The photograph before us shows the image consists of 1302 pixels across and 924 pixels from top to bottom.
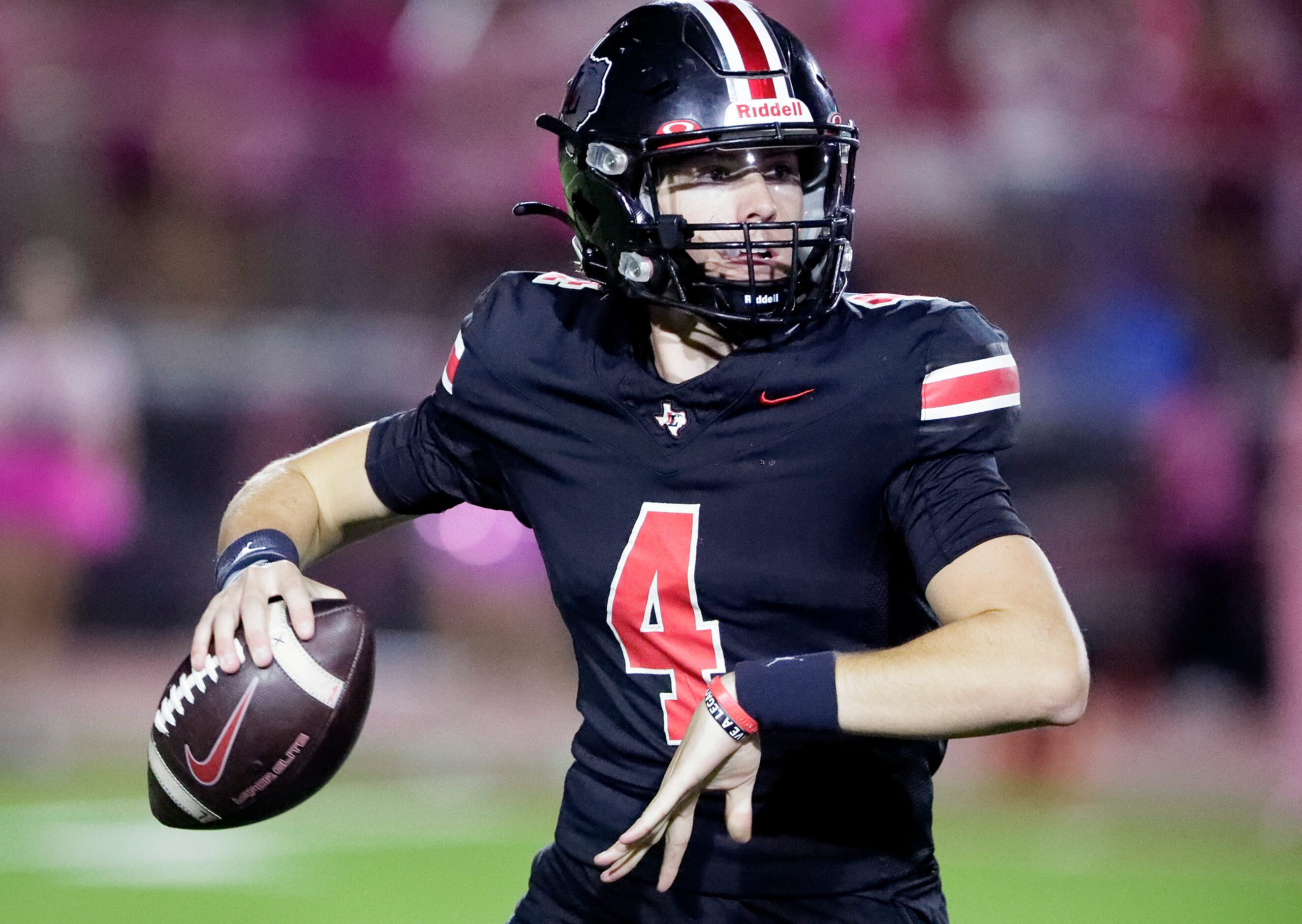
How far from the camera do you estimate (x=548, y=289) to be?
2.54 m

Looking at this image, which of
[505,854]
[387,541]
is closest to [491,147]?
[387,541]

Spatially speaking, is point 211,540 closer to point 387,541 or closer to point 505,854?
point 387,541

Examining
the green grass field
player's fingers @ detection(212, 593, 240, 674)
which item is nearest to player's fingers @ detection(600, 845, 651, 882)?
player's fingers @ detection(212, 593, 240, 674)

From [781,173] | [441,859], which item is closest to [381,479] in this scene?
[781,173]

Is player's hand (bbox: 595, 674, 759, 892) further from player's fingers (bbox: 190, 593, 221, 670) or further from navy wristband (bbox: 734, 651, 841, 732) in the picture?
player's fingers (bbox: 190, 593, 221, 670)

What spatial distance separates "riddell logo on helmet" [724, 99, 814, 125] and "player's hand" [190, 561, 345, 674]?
2.92ft

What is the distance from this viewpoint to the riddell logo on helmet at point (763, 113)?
2.25m

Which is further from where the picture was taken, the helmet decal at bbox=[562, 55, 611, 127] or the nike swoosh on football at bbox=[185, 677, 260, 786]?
the helmet decal at bbox=[562, 55, 611, 127]

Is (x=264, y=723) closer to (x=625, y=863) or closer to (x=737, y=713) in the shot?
(x=625, y=863)

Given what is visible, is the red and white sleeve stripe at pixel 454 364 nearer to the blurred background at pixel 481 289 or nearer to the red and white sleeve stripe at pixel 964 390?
the red and white sleeve stripe at pixel 964 390

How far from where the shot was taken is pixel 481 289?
845cm

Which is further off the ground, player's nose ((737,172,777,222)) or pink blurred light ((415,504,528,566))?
player's nose ((737,172,777,222))

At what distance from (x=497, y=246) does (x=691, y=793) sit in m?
6.79

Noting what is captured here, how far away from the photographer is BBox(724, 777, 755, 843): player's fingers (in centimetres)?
194
